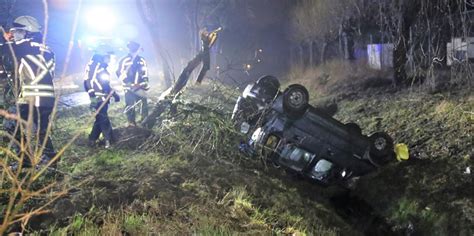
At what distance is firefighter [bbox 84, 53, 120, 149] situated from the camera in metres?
6.66

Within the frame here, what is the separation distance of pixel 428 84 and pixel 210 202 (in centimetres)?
568

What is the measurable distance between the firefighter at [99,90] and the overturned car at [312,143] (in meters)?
2.65

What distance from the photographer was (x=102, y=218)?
12.6ft

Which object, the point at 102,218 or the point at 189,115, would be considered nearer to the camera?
the point at 102,218

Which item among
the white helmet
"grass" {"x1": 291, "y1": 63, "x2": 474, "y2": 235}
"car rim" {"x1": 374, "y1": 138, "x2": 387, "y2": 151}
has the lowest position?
"grass" {"x1": 291, "y1": 63, "x2": 474, "y2": 235}

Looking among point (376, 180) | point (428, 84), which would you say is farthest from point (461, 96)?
point (376, 180)

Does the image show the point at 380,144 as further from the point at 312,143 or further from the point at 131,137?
the point at 131,137

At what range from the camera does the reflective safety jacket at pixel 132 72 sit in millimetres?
8109

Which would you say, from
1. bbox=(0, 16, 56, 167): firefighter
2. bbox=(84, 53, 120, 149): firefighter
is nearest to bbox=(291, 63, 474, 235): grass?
bbox=(84, 53, 120, 149): firefighter

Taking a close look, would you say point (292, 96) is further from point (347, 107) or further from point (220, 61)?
point (220, 61)

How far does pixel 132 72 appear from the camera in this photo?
820 cm

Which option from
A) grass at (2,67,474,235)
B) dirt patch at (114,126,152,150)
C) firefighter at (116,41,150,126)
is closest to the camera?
grass at (2,67,474,235)

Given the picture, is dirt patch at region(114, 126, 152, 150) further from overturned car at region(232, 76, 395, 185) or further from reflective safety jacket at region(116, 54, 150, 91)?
overturned car at region(232, 76, 395, 185)

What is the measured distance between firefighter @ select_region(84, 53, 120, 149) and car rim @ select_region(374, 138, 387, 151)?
427cm
